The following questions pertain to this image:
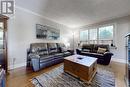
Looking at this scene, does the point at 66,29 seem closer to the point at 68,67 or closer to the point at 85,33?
the point at 85,33

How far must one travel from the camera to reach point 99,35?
4.96 m

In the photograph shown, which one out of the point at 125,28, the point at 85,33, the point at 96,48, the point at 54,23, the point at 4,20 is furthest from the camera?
the point at 85,33

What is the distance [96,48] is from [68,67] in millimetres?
2651

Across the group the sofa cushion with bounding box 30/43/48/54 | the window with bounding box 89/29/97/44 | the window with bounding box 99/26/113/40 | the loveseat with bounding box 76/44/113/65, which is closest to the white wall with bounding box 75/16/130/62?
the window with bounding box 99/26/113/40

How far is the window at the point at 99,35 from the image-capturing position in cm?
454

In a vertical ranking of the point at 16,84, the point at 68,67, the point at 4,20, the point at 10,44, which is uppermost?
the point at 4,20

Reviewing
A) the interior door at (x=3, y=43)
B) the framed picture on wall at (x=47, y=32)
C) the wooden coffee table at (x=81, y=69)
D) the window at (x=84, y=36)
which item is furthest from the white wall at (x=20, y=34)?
the window at (x=84, y=36)

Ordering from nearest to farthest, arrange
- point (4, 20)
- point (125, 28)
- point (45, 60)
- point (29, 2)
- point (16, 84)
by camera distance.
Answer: point (16, 84)
point (4, 20)
point (29, 2)
point (45, 60)
point (125, 28)

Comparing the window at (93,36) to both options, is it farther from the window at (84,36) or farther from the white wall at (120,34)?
the white wall at (120,34)

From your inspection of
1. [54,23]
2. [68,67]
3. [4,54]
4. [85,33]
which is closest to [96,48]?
[85,33]

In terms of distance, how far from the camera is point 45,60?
2979 millimetres

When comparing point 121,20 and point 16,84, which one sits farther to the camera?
point 121,20

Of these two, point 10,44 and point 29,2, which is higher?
point 29,2

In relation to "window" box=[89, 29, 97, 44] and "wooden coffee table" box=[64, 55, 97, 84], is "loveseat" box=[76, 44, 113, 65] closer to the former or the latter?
"window" box=[89, 29, 97, 44]
